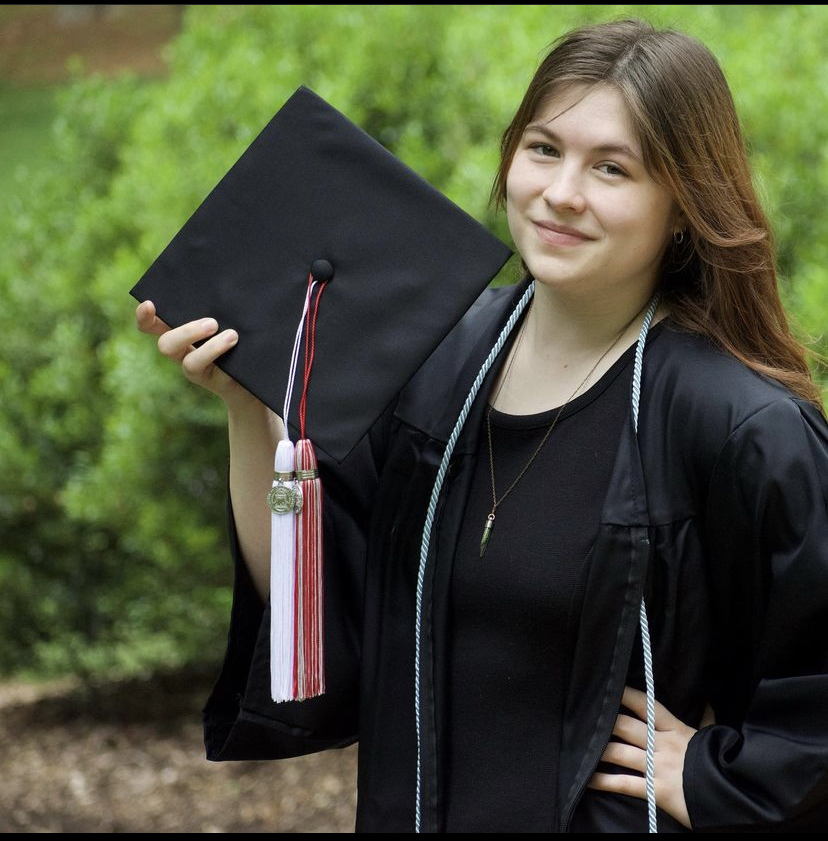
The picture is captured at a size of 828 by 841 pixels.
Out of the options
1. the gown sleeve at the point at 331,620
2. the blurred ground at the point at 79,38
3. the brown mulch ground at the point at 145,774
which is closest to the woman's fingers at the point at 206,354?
the gown sleeve at the point at 331,620

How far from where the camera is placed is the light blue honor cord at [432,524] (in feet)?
5.11

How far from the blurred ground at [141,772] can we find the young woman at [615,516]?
196cm

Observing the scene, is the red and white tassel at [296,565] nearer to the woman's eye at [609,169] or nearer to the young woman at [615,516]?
the young woman at [615,516]

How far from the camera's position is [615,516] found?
5.11 ft

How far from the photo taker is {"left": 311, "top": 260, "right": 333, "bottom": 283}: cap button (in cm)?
168

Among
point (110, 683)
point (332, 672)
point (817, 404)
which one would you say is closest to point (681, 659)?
point (817, 404)

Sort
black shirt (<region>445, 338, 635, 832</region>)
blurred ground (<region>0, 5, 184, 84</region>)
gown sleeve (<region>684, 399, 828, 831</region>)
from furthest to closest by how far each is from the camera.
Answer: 1. blurred ground (<region>0, 5, 184, 84</region>)
2. black shirt (<region>445, 338, 635, 832</region>)
3. gown sleeve (<region>684, 399, 828, 831</region>)

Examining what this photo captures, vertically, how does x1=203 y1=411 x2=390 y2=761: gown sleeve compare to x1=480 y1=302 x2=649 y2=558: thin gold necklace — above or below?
below

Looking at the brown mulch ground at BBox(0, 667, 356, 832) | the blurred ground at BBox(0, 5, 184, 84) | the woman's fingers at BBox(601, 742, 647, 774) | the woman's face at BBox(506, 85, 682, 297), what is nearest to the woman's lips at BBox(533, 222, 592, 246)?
the woman's face at BBox(506, 85, 682, 297)

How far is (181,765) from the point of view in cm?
390

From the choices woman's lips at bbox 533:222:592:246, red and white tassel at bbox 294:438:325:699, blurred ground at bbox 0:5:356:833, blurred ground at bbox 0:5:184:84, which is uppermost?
blurred ground at bbox 0:5:184:84

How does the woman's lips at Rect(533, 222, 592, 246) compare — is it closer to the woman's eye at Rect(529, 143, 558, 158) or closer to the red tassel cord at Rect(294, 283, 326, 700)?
the woman's eye at Rect(529, 143, 558, 158)

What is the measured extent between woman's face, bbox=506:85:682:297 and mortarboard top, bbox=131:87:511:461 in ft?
0.26

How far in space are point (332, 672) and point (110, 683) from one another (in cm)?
281
